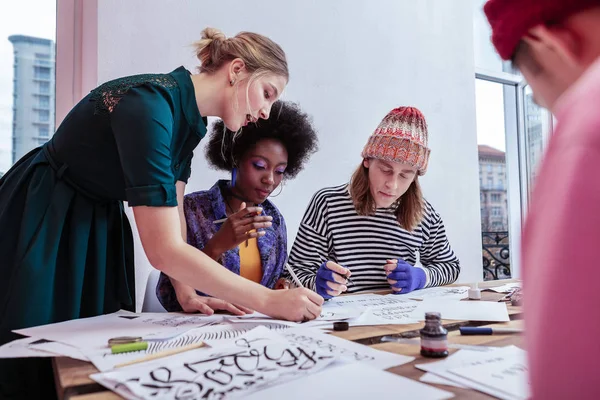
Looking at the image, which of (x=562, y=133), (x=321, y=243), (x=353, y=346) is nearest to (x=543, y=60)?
(x=562, y=133)

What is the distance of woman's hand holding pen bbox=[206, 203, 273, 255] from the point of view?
1.29 meters

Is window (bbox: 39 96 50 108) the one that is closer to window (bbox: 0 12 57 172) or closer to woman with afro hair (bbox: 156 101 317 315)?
window (bbox: 0 12 57 172)

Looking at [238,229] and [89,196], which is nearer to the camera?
[89,196]

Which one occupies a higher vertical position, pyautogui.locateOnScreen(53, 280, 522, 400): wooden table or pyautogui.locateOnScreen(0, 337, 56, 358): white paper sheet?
pyautogui.locateOnScreen(0, 337, 56, 358): white paper sheet

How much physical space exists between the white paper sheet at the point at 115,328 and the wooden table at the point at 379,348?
3.3 inches

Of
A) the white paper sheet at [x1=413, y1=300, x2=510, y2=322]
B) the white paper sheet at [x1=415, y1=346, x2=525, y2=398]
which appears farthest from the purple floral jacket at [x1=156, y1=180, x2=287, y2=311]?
the white paper sheet at [x1=415, y1=346, x2=525, y2=398]

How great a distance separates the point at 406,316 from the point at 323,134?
1.59 meters

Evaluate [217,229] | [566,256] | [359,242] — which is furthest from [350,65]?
[566,256]

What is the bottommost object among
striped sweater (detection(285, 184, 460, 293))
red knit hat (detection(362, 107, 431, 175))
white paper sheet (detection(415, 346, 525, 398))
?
white paper sheet (detection(415, 346, 525, 398))

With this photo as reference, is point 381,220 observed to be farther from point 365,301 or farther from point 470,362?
point 470,362

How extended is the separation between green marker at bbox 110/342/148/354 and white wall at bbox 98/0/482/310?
4.41 ft

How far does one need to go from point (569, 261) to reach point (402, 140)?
4.37 feet

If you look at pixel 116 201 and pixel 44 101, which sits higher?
pixel 44 101

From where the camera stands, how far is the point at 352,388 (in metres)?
0.48
